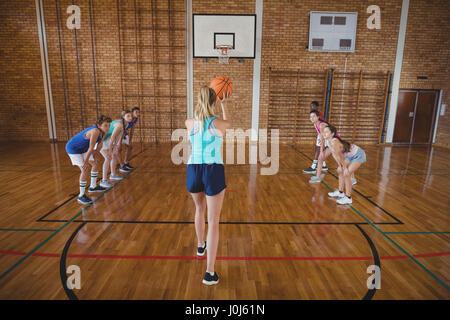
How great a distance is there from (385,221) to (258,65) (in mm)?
6439

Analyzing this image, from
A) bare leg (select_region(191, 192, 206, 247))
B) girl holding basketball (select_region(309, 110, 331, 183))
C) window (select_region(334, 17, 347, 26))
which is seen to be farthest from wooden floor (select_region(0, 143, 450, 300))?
window (select_region(334, 17, 347, 26))

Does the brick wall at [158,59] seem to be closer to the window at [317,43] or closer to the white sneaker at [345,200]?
the window at [317,43]

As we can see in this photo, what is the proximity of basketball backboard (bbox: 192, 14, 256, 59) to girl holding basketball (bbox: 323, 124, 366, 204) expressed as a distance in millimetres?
5382

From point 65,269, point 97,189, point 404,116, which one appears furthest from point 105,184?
point 404,116

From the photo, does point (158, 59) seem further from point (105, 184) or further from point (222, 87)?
point (222, 87)

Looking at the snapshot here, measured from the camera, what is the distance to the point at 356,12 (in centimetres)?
848

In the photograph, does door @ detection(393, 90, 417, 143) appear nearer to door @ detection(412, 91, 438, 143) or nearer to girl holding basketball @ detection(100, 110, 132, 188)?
door @ detection(412, 91, 438, 143)

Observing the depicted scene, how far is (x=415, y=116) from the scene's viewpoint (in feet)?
30.5

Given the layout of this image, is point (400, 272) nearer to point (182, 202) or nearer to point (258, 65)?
point (182, 202)

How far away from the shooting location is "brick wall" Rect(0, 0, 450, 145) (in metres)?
8.39

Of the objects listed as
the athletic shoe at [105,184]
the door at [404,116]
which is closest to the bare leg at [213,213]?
the athletic shoe at [105,184]

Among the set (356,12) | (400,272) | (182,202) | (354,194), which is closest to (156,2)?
(356,12)

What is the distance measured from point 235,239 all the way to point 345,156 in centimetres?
224

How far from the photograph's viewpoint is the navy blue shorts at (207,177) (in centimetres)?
206
